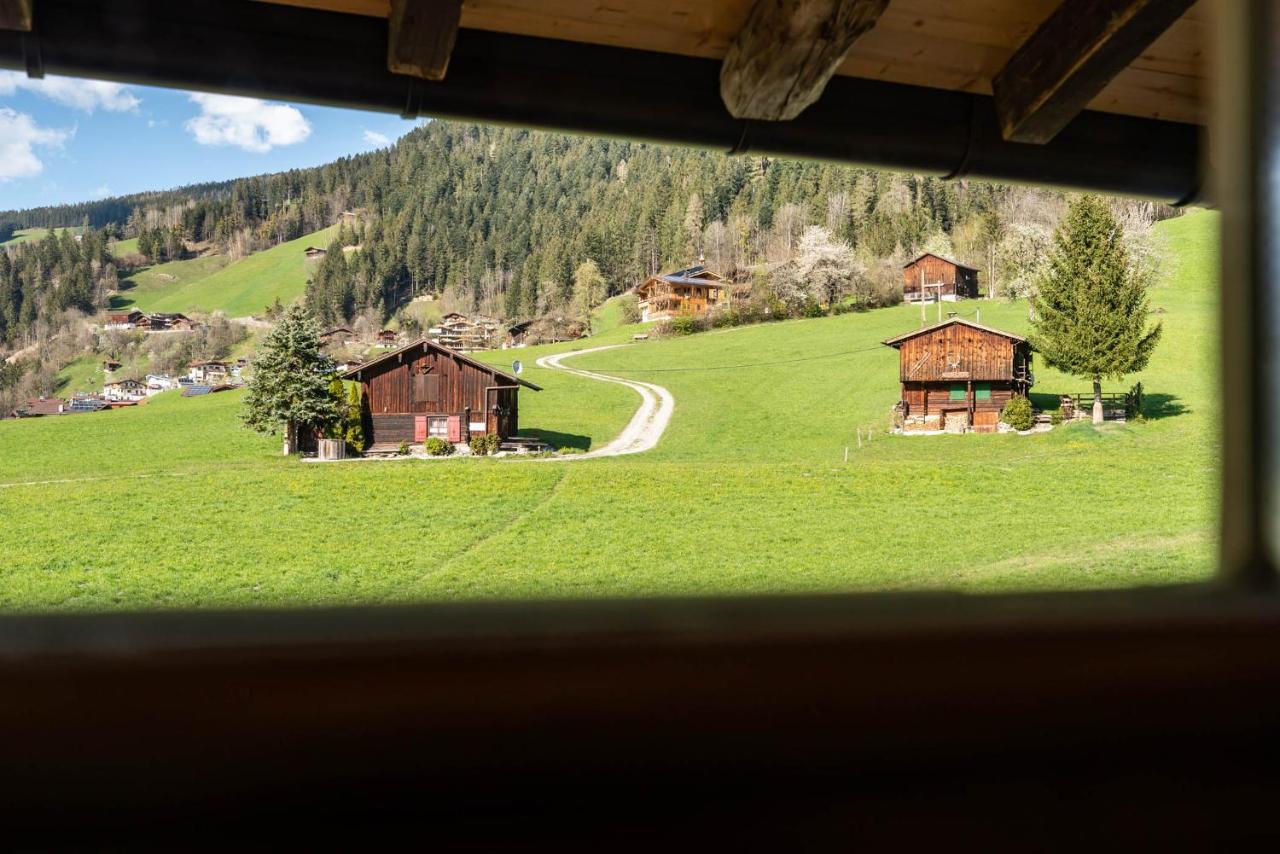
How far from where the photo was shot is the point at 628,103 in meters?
1.25

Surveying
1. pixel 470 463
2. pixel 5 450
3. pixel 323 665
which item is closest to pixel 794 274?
pixel 470 463

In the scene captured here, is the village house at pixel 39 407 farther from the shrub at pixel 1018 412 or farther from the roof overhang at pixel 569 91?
the shrub at pixel 1018 412

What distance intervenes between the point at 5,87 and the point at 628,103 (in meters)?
10.3

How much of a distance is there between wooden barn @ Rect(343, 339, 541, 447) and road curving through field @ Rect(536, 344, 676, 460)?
0.90 meters

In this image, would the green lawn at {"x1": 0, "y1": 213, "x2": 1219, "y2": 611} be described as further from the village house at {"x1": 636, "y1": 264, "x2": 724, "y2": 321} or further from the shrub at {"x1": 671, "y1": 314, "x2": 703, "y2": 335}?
the village house at {"x1": 636, "y1": 264, "x2": 724, "y2": 321}

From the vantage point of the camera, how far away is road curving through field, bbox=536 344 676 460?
810 centimetres

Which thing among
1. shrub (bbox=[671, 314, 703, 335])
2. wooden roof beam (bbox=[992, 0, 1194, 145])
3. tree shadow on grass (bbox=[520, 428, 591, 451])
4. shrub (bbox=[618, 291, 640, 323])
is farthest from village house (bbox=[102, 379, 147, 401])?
wooden roof beam (bbox=[992, 0, 1194, 145])

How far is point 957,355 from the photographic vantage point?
7.46m

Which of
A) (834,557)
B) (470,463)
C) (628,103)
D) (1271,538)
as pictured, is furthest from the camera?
(834,557)

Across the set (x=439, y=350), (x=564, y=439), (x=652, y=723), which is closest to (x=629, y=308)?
(x=564, y=439)

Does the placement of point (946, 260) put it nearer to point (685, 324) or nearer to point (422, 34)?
point (685, 324)

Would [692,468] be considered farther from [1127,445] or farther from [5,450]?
[5,450]

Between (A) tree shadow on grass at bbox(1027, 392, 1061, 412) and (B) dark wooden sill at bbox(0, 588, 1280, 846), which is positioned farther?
(A) tree shadow on grass at bbox(1027, 392, 1061, 412)

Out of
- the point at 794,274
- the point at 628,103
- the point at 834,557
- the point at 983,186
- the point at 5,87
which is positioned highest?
the point at 5,87
